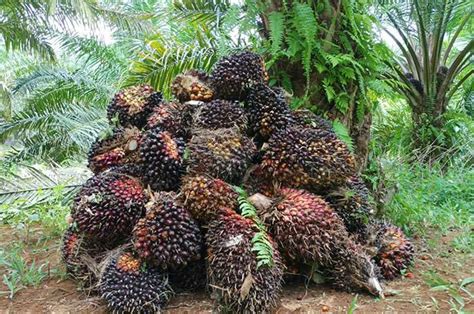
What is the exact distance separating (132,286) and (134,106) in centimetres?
97

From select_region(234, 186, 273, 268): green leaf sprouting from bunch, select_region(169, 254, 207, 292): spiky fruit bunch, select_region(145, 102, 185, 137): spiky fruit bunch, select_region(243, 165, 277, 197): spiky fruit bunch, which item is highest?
select_region(145, 102, 185, 137): spiky fruit bunch

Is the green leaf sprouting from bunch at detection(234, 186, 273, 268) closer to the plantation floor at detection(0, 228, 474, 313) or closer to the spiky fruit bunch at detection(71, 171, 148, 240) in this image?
the plantation floor at detection(0, 228, 474, 313)

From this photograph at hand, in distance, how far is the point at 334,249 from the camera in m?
1.73

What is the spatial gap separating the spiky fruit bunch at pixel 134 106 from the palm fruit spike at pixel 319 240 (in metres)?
0.85

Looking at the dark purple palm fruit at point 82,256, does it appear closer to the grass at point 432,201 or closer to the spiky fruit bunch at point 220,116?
the spiky fruit bunch at point 220,116

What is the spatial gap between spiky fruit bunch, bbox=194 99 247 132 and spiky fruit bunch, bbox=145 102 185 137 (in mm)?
99

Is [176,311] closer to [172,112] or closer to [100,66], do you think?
[172,112]

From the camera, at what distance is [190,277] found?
5.83 ft

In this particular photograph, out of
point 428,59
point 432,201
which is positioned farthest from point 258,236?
point 428,59

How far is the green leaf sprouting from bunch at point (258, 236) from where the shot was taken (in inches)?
61.0

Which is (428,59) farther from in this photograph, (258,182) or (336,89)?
(258,182)

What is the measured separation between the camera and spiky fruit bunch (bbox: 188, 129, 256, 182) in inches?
72.3

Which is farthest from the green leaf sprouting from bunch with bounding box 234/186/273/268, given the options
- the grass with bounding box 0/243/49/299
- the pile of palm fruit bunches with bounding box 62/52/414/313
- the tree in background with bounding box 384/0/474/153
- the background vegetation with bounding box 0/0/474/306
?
the tree in background with bounding box 384/0/474/153

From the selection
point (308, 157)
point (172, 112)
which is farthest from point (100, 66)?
point (308, 157)
